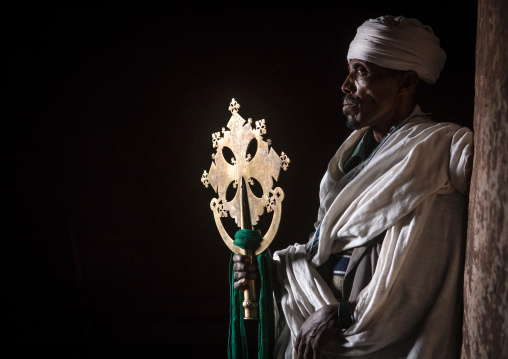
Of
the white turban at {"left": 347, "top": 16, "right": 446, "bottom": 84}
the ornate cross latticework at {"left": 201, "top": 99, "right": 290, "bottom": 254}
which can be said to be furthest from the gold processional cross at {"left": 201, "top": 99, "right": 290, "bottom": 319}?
the white turban at {"left": 347, "top": 16, "right": 446, "bottom": 84}

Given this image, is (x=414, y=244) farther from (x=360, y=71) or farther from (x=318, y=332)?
(x=360, y=71)

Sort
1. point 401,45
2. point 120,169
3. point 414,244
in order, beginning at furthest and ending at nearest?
point 120,169
point 401,45
point 414,244

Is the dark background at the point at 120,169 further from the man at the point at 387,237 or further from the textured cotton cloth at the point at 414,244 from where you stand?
the textured cotton cloth at the point at 414,244

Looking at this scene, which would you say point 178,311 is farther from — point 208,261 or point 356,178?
point 356,178

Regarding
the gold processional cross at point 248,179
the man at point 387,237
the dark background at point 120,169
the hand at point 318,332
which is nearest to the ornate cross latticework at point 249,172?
the gold processional cross at point 248,179

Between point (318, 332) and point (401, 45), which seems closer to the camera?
point (318, 332)

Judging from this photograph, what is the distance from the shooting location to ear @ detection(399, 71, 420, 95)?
142 cm

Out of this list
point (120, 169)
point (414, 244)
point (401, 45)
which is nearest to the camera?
point (414, 244)

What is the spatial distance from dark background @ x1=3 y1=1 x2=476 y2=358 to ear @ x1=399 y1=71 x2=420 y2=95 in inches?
32.6

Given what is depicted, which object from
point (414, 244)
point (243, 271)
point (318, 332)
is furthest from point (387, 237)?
point (243, 271)

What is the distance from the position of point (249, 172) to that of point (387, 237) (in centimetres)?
38

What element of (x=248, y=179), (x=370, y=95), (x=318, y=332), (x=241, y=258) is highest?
(x=370, y=95)

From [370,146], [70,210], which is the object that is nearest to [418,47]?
[370,146]

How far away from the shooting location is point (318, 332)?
4.05 ft
